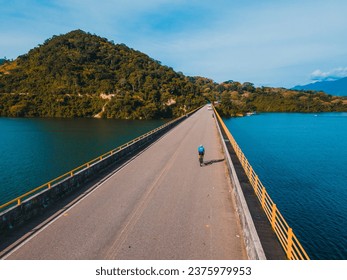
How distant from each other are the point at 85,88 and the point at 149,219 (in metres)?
141

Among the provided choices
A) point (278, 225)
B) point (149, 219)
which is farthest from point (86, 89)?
point (278, 225)

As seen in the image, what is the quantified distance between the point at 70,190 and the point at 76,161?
948 inches

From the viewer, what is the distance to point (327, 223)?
745 inches

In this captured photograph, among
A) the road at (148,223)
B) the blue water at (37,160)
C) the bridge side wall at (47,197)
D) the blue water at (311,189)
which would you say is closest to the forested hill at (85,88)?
the blue water at (37,160)

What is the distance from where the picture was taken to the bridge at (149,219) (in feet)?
27.3

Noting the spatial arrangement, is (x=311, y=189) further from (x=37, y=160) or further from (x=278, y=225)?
(x=37, y=160)

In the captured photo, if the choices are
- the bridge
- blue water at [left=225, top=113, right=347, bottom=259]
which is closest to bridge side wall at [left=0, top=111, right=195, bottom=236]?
the bridge

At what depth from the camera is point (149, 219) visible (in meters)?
10.7

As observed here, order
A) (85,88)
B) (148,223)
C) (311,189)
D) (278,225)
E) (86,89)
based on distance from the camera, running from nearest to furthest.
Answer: (278,225) < (148,223) < (311,189) < (86,89) < (85,88)

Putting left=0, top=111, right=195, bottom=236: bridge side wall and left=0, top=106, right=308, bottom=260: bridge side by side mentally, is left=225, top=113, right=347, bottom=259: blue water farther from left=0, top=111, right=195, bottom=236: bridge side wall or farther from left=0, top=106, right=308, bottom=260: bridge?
left=0, top=111, right=195, bottom=236: bridge side wall

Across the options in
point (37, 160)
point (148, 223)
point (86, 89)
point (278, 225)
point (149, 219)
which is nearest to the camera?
point (278, 225)

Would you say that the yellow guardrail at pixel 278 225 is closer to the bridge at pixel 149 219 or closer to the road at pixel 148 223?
the bridge at pixel 149 219

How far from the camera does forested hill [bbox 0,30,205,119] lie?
4956 inches
